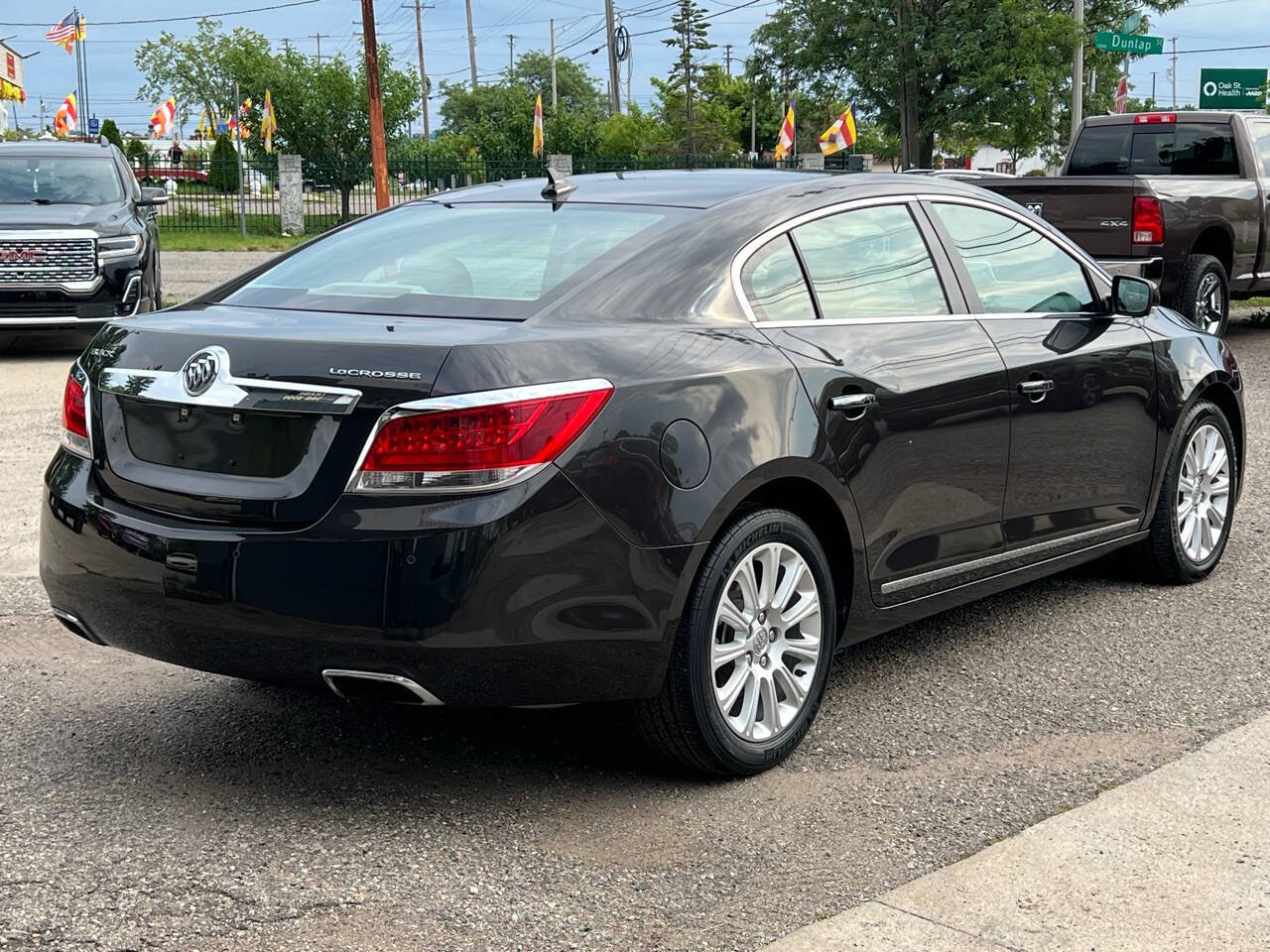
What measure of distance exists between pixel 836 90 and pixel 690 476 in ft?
119

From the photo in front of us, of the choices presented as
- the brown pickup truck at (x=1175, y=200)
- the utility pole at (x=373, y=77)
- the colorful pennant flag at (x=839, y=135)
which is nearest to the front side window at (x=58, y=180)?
the brown pickup truck at (x=1175, y=200)

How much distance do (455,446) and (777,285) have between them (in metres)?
1.28

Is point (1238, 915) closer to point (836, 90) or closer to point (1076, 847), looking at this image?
point (1076, 847)

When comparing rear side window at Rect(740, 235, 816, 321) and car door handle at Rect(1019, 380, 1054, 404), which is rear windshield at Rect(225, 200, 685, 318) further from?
car door handle at Rect(1019, 380, 1054, 404)

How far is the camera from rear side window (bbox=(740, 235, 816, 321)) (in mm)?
4398

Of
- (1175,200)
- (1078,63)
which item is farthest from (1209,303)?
(1078,63)

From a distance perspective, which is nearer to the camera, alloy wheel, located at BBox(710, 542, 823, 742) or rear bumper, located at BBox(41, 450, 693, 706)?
rear bumper, located at BBox(41, 450, 693, 706)

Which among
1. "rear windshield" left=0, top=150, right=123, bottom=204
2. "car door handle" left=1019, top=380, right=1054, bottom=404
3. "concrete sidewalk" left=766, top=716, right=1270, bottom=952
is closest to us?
"concrete sidewalk" left=766, top=716, right=1270, bottom=952

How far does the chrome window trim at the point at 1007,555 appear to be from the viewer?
15.6ft

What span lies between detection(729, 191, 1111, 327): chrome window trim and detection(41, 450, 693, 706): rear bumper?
2.85 feet

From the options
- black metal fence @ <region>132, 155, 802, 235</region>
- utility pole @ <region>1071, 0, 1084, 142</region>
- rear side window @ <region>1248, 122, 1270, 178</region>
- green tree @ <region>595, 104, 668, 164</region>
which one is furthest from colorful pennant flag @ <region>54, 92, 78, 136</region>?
rear side window @ <region>1248, 122, 1270, 178</region>

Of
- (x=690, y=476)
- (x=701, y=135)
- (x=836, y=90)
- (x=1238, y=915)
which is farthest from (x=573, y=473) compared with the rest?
(x=701, y=135)

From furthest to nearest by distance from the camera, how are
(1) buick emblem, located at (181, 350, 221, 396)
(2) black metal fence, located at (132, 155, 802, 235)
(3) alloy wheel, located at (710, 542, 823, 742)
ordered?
1. (2) black metal fence, located at (132, 155, 802, 235)
2. (3) alloy wheel, located at (710, 542, 823, 742)
3. (1) buick emblem, located at (181, 350, 221, 396)

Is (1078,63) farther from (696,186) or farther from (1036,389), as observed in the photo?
(696,186)
